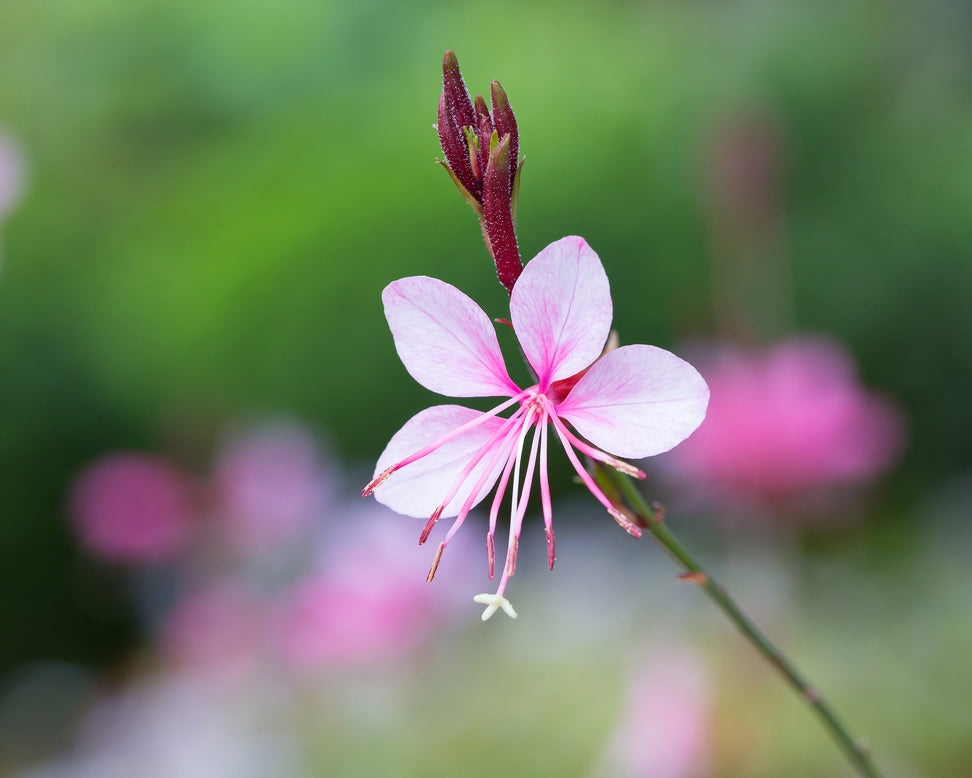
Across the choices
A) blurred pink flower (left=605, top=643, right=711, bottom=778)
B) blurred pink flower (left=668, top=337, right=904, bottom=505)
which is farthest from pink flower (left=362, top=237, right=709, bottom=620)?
blurred pink flower (left=668, top=337, right=904, bottom=505)

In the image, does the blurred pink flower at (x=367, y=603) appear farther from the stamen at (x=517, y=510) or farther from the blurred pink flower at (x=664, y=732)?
the stamen at (x=517, y=510)

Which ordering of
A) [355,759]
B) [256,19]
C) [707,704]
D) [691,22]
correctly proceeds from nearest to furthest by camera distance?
[707,704] → [355,759] → [691,22] → [256,19]

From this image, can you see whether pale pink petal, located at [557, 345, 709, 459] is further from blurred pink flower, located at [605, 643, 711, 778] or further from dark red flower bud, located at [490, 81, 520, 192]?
blurred pink flower, located at [605, 643, 711, 778]

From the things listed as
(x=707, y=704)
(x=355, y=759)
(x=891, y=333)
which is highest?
(x=891, y=333)

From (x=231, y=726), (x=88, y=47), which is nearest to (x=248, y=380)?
(x=231, y=726)

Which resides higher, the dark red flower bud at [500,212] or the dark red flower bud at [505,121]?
the dark red flower bud at [505,121]

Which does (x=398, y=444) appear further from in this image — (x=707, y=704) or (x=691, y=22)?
(x=691, y=22)

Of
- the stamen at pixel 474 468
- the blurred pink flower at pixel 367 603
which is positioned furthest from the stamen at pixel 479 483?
the blurred pink flower at pixel 367 603

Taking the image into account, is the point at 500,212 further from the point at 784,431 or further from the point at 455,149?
the point at 784,431
